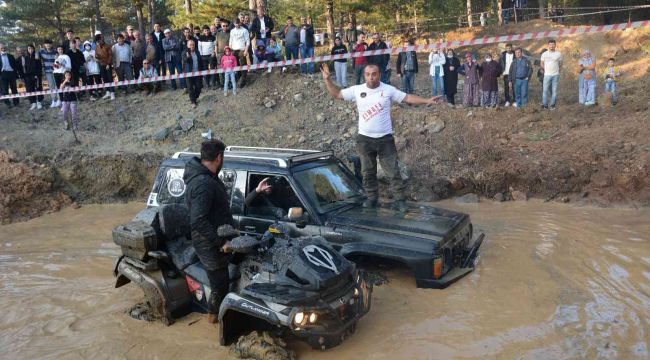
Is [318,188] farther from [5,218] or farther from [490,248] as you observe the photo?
[5,218]

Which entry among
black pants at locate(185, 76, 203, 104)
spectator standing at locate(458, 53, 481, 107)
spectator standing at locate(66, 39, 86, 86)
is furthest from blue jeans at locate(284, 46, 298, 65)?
spectator standing at locate(66, 39, 86, 86)

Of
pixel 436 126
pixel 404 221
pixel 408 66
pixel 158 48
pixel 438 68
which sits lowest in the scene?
pixel 404 221

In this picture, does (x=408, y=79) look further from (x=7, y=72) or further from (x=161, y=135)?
(x=7, y=72)

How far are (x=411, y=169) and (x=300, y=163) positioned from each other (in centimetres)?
545

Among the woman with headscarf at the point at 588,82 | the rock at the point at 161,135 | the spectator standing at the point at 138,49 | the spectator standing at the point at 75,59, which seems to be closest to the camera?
the woman with headscarf at the point at 588,82

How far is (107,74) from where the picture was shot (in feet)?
52.8

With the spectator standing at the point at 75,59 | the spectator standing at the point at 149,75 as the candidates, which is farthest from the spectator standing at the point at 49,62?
the spectator standing at the point at 149,75

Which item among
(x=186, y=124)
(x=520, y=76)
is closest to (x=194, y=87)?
(x=186, y=124)

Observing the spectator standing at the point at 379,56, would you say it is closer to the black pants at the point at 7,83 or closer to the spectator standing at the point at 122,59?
the spectator standing at the point at 122,59

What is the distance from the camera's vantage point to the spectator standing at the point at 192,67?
1484cm

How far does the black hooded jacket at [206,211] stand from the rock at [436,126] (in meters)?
8.31

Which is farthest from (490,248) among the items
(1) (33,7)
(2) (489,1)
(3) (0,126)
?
(1) (33,7)

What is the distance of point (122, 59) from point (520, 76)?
11.5 metres

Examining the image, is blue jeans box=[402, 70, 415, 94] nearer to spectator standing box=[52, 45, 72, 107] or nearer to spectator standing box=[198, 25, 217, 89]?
spectator standing box=[198, 25, 217, 89]
